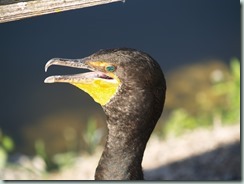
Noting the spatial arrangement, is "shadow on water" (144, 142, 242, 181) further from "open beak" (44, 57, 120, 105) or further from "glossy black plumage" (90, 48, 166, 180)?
"open beak" (44, 57, 120, 105)

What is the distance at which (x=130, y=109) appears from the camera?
2.00 m

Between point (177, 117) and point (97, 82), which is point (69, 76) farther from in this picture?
point (177, 117)

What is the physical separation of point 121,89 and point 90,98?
1.37 m

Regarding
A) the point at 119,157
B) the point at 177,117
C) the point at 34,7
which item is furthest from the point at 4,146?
the point at 119,157

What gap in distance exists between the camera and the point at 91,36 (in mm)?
3020

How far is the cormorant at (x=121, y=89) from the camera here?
198 centimetres

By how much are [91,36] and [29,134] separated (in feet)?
2.00

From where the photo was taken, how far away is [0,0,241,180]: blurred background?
303cm

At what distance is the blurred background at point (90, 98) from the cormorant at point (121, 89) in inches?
36.7

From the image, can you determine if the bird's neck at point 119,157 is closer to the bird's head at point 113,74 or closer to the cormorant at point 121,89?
the cormorant at point 121,89

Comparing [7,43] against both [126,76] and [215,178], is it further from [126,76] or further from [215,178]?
[126,76]

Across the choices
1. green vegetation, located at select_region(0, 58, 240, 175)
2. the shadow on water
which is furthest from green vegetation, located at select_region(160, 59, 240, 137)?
the shadow on water

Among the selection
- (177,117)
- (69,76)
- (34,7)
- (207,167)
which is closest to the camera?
(69,76)

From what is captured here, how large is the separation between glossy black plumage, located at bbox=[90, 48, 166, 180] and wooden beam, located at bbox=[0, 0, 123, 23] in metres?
0.26
